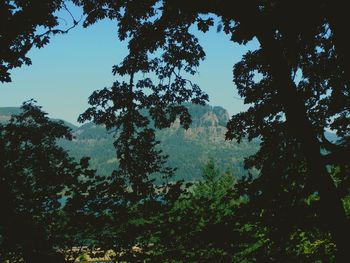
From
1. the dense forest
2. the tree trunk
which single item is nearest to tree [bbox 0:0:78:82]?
the dense forest

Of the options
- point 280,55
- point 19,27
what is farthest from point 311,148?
point 19,27

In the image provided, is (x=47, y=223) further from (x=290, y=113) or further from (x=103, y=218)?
(x=290, y=113)

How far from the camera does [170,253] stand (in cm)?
902

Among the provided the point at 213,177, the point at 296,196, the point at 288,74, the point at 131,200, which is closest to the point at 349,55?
the point at 288,74

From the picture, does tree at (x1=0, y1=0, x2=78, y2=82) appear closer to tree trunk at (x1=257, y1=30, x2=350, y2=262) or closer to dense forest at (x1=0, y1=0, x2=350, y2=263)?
dense forest at (x1=0, y1=0, x2=350, y2=263)

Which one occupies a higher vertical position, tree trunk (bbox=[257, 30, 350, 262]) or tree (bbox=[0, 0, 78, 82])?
tree (bbox=[0, 0, 78, 82])

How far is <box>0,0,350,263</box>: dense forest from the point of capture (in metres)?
5.11

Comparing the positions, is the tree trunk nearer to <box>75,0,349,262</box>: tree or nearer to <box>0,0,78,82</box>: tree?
<box>75,0,349,262</box>: tree

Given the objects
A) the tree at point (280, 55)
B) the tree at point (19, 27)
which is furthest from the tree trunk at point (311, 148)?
the tree at point (19, 27)

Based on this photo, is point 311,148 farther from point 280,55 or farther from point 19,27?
point 19,27

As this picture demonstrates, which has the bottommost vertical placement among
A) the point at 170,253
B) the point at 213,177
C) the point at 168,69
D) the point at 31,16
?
the point at 170,253

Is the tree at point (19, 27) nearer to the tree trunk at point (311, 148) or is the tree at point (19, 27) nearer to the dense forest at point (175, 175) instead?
the dense forest at point (175, 175)

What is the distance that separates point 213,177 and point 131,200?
52.4 meters

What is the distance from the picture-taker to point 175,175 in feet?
30.9
